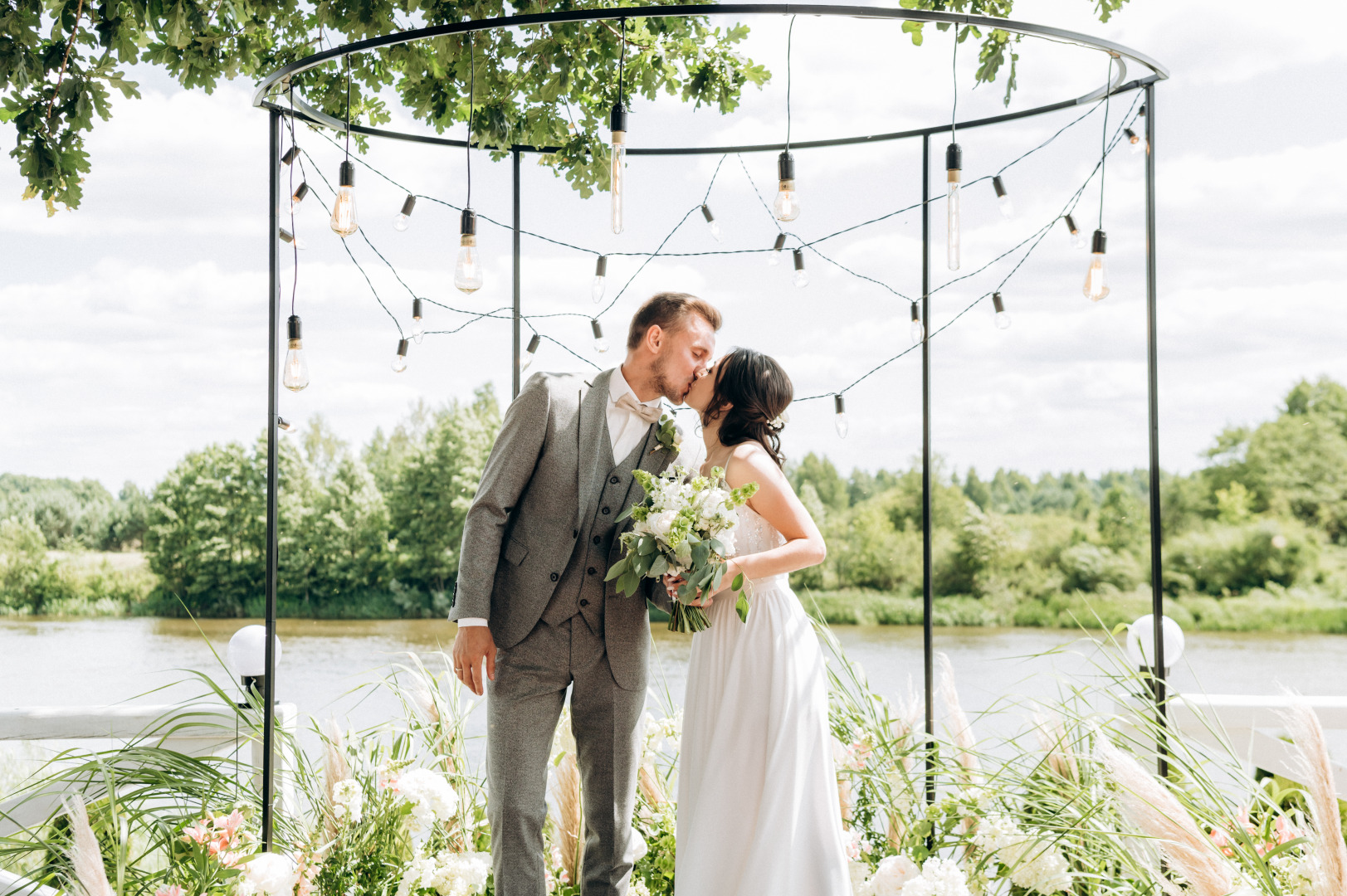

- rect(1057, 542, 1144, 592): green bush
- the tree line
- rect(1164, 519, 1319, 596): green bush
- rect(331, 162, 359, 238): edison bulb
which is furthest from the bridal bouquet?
rect(1164, 519, 1319, 596): green bush

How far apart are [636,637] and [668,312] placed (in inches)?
36.4

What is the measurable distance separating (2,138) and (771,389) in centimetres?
1739

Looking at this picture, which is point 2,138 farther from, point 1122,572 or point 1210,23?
point 1210,23

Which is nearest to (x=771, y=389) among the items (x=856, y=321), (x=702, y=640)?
(x=702, y=640)

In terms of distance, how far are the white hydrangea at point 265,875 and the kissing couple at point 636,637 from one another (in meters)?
0.54

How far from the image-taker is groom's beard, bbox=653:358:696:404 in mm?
2828

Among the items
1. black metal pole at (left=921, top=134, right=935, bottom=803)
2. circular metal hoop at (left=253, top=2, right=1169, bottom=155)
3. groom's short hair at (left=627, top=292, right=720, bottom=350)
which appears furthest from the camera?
black metal pole at (left=921, top=134, right=935, bottom=803)

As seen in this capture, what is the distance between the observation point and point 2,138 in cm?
1558

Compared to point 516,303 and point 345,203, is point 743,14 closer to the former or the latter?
point 345,203

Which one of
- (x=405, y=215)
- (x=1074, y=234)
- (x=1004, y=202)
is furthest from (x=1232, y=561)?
(x=405, y=215)

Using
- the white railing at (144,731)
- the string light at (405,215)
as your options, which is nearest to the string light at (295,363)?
the string light at (405,215)

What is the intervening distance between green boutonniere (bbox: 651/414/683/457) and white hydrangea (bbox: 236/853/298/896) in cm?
148

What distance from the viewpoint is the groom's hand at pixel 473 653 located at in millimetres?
2643

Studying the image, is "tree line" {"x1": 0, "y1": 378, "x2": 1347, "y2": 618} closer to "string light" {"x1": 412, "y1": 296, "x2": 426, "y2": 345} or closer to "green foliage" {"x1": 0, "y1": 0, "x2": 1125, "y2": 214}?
"green foliage" {"x1": 0, "y1": 0, "x2": 1125, "y2": 214}
